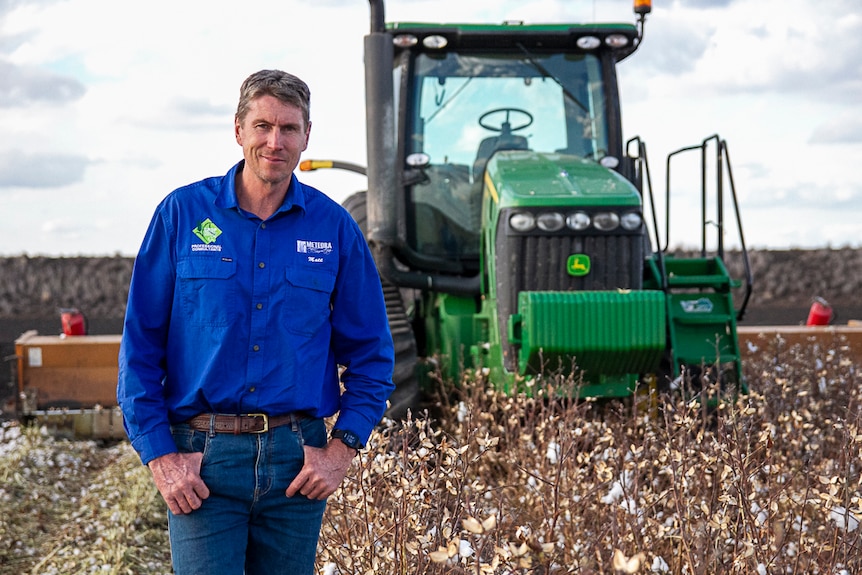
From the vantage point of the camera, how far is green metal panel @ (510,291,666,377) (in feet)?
18.9

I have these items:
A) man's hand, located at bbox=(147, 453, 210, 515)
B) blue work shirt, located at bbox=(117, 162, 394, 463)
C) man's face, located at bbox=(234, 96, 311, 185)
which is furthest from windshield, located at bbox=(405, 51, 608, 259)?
man's hand, located at bbox=(147, 453, 210, 515)

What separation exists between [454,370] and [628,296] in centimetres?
159

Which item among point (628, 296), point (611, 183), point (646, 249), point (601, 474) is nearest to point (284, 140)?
point (601, 474)

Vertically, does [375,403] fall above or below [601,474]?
above

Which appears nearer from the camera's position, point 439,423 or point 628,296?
point 628,296

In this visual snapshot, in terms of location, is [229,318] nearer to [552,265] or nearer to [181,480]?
[181,480]

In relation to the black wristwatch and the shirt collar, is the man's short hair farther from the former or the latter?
the black wristwatch

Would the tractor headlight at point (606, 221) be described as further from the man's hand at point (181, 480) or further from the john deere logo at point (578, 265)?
the man's hand at point (181, 480)

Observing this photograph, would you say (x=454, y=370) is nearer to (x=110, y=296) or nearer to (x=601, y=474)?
(x=601, y=474)

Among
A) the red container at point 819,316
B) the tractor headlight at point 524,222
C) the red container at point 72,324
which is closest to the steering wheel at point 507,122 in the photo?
the tractor headlight at point 524,222

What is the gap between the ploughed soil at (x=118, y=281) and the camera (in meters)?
22.4

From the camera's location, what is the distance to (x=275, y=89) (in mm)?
2760

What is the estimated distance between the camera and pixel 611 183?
20.9 ft

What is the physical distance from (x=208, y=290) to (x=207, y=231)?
16cm
